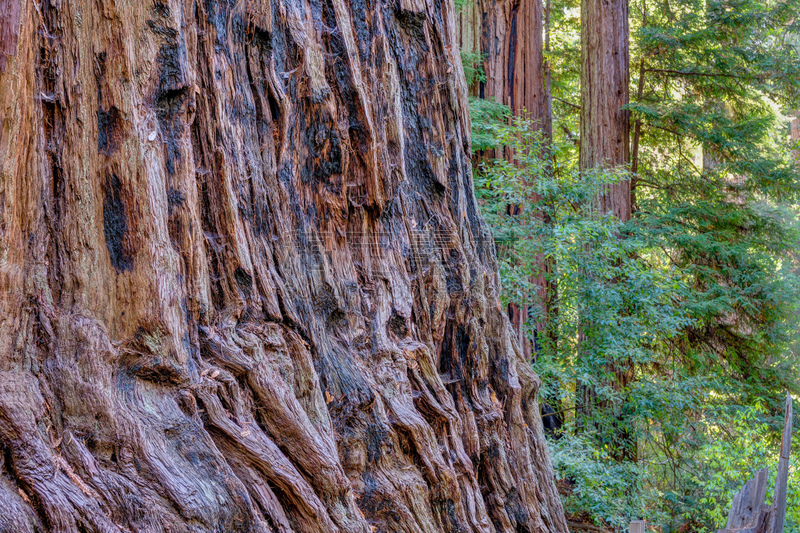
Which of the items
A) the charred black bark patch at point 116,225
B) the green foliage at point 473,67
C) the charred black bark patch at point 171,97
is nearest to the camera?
the charred black bark patch at point 116,225

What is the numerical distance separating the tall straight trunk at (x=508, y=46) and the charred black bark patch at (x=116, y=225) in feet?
22.5

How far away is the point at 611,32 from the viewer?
8688 mm

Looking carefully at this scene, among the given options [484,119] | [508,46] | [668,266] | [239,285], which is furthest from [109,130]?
[668,266]

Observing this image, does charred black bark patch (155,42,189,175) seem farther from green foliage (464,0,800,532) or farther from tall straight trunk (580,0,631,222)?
tall straight trunk (580,0,631,222)

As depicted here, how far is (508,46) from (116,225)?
740 cm

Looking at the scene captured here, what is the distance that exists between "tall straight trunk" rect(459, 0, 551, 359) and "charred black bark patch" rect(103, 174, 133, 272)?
270 inches

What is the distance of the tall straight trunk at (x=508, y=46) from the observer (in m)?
8.30

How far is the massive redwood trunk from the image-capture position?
6.38ft

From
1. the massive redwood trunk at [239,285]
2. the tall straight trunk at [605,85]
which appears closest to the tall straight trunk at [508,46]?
the tall straight trunk at [605,85]

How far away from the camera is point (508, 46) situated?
8.42 m

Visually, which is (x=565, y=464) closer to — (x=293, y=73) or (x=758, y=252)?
(x=293, y=73)

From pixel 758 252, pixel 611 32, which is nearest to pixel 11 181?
pixel 611 32

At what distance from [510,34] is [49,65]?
24.2ft

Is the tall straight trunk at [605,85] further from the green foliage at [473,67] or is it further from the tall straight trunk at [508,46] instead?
the green foliage at [473,67]
